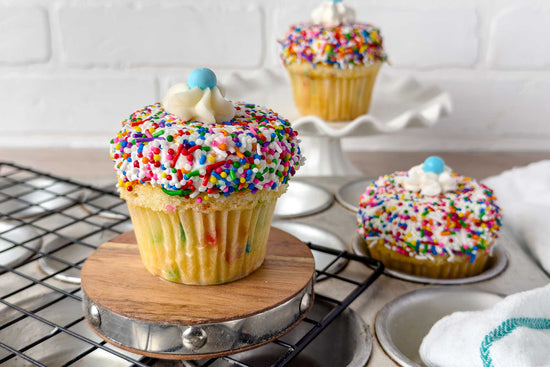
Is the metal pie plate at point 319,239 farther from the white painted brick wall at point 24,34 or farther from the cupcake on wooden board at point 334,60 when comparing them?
the white painted brick wall at point 24,34

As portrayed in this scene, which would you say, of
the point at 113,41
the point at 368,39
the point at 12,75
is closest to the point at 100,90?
the point at 113,41

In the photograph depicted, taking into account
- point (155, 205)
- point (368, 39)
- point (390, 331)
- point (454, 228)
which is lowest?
point (390, 331)

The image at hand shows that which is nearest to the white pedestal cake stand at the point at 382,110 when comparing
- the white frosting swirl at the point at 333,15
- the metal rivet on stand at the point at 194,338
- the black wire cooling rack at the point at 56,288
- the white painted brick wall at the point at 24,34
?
the white frosting swirl at the point at 333,15

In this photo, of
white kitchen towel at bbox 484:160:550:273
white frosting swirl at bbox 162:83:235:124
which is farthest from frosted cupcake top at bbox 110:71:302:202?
white kitchen towel at bbox 484:160:550:273

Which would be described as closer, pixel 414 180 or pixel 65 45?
pixel 414 180

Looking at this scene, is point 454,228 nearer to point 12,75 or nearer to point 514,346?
point 514,346

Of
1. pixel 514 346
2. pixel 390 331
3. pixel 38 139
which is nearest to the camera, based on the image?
pixel 514 346

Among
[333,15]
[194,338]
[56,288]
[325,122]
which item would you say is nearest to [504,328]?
[194,338]
